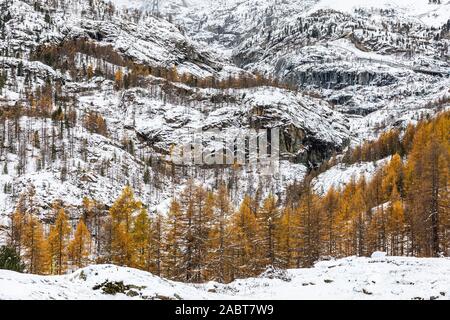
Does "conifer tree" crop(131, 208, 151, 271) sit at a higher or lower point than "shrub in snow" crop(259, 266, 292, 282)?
lower

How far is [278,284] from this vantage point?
28.9 m

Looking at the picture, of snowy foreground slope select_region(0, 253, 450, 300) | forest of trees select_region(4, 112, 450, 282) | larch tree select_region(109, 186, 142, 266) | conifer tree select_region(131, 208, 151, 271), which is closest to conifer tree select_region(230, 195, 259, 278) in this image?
forest of trees select_region(4, 112, 450, 282)

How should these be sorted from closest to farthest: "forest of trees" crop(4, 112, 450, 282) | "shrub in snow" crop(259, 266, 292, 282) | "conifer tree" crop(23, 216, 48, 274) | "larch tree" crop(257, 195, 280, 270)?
"shrub in snow" crop(259, 266, 292, 282), "forest of trees" crop(4, 112, 450, 282), "larch tree" crop(257, 195, 280, 270), "conifer tree" crop(23, 216, 48, 274)

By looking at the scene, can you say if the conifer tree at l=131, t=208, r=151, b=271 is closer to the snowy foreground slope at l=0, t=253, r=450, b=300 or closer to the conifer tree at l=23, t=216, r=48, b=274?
the conifer tree at l=23, t=216, r=48, b=274

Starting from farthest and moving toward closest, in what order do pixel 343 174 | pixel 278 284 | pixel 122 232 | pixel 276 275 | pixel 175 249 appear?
pixel 343 174
pixel 122 232
pixel 175 249
pixel 276 275
pixel 278 284

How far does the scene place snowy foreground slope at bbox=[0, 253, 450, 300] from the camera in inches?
687

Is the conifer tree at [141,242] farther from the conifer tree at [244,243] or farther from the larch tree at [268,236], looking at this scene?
the larch tree at [268,236]

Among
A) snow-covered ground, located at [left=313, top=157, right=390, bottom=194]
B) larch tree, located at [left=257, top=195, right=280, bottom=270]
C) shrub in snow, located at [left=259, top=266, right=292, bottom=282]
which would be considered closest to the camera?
shrub in snow, located at [left=259, top=266, right=292, bottom=282]

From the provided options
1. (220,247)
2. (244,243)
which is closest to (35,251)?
(220,247)

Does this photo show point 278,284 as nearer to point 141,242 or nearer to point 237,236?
point 237,236

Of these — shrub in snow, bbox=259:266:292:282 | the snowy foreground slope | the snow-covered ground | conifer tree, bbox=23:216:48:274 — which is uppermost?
the snow-covered ground

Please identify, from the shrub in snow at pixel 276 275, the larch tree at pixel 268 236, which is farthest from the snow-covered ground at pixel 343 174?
the shrub in snow at pixel 276 275

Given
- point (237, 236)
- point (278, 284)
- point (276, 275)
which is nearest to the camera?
point (278, 284)
